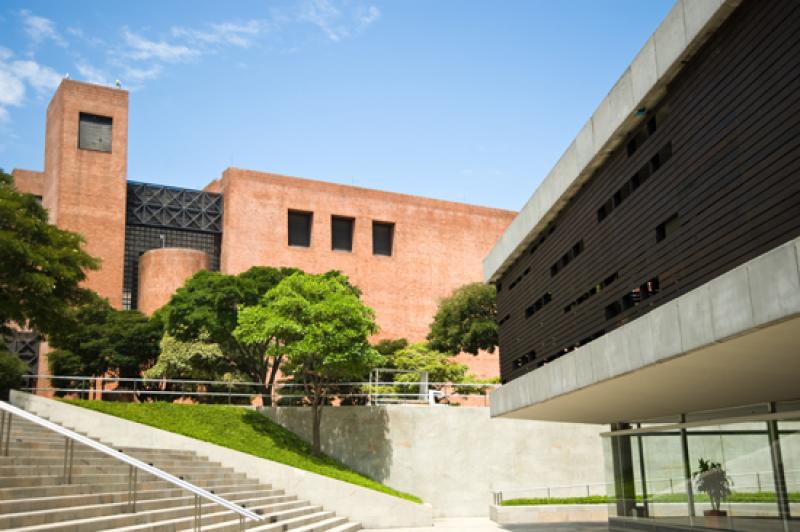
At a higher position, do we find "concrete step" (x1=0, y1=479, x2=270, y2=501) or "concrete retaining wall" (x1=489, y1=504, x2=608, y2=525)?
"concrete step" (x1=0, y1=479, x2=270, y2=501)

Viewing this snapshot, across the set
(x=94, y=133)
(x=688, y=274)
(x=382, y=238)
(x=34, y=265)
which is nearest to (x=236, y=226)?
(x=94, y=133)

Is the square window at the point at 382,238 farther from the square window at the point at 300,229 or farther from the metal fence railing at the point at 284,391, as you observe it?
the metal fence railing at the point at 284,391

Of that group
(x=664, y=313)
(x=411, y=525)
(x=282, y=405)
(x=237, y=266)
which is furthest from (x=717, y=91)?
(x=237, y=266)

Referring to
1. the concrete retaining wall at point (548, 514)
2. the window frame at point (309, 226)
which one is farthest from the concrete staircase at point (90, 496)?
the window frame at point (309, 226)

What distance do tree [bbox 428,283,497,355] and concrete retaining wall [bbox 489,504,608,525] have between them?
15.0 metres

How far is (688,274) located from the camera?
10094 mm

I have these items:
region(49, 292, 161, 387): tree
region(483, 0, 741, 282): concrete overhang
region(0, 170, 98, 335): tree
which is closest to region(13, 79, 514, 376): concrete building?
region(49, 292, 161, 387): tree

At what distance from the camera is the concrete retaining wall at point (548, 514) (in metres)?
22.3

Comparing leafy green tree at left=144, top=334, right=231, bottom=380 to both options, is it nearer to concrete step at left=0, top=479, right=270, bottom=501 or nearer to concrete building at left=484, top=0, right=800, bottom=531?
concrete step at left=0, top=479, right=270, bottom=501

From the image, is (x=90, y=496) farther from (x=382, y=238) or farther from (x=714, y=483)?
(x=382, y=238)

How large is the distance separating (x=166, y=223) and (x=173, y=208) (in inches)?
36.2

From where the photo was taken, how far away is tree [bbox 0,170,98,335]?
19969 mm

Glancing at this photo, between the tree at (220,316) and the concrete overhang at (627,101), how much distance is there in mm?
13576

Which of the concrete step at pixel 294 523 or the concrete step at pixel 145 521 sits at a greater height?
the concrete step at pixel 145 521
